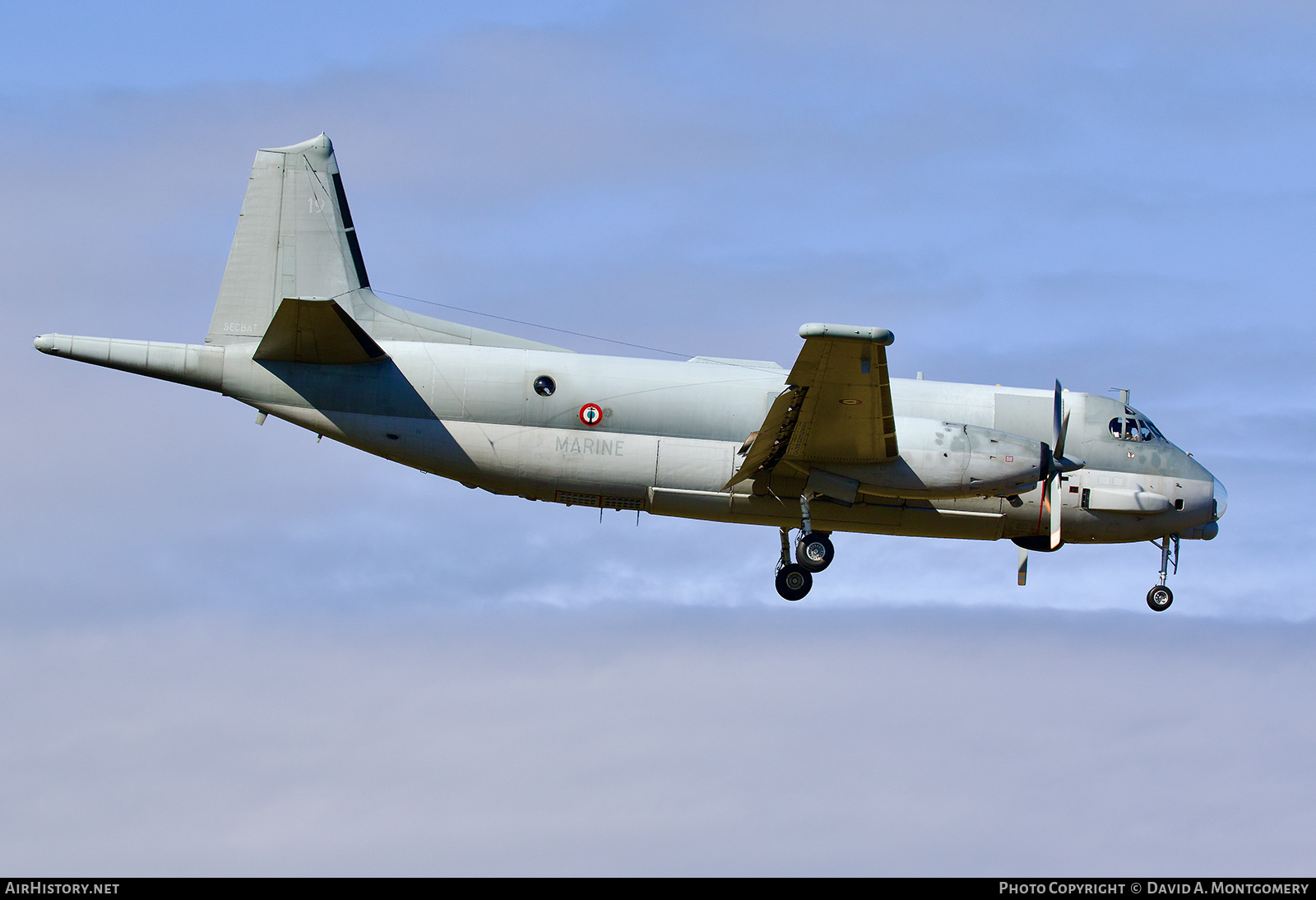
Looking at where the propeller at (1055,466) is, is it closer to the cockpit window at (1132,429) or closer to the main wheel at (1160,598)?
the cockpit window at (1132,429)

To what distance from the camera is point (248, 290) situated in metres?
34.2

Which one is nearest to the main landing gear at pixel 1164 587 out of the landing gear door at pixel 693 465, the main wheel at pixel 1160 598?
the main wheel at pixel 1160 598

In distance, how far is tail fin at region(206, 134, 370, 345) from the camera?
34188mm

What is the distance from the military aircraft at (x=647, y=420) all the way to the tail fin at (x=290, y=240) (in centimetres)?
4

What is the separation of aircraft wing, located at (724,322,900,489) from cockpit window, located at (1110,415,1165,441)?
22.5 feet

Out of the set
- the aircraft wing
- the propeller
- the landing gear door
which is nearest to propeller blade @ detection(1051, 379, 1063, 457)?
the propeller

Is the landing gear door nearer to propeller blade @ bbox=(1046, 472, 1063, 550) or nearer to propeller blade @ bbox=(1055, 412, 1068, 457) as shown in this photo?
propeller blade @ bbox=(1055, 412, 1068, 457)

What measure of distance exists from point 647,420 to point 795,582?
5043mm

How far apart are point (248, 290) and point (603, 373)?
845 centimetres

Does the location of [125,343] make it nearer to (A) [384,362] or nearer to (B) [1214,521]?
(A) [384,362]

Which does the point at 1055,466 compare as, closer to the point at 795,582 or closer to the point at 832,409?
the point at 832,409

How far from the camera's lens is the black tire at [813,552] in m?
33.7

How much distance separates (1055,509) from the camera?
34344 mm
